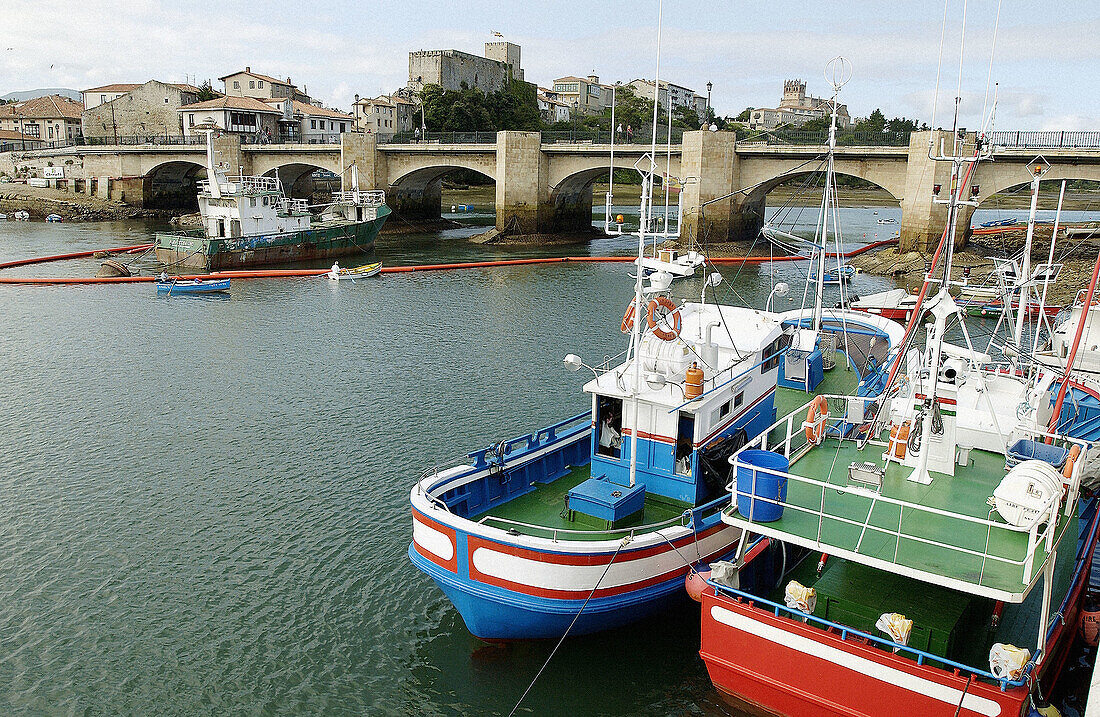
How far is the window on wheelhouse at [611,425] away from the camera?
47.5 feet

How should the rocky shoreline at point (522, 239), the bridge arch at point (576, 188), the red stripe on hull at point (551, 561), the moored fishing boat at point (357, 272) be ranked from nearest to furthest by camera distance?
the red stripe on hull at point (551, 561)
the moored fishing boat at point (357, 272)
the bridge arch at point (576, 188)
the rocky shoreline at point (522, 239)

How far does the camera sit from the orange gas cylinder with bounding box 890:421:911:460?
12.2 meters

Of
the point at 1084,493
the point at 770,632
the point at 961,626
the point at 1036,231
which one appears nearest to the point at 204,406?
the point at 770,632

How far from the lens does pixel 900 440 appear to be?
40.2ft

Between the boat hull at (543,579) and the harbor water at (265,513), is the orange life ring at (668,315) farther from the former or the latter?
the harbor water at (265,513)

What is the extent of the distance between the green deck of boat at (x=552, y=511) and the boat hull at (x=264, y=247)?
38993mm

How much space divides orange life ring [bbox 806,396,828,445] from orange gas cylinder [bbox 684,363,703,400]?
178 cm

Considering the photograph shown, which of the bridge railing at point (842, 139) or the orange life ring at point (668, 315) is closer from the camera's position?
the orange life ring at point (668, 315)

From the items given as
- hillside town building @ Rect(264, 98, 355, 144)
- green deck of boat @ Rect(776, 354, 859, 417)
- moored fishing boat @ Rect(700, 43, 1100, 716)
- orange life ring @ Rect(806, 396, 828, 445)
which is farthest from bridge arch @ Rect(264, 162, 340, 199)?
moored fishing boat @ Rect(700, 43, 1100, 716)

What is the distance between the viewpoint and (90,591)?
14195 millimetres

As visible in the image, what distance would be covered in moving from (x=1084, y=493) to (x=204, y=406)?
21.6 metres

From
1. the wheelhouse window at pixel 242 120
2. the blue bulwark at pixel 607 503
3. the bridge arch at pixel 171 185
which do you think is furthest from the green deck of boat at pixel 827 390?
the wheelhouse window at pixel 242 120

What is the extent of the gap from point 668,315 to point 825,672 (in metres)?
6.48

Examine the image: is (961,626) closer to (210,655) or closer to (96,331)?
(210,655)
